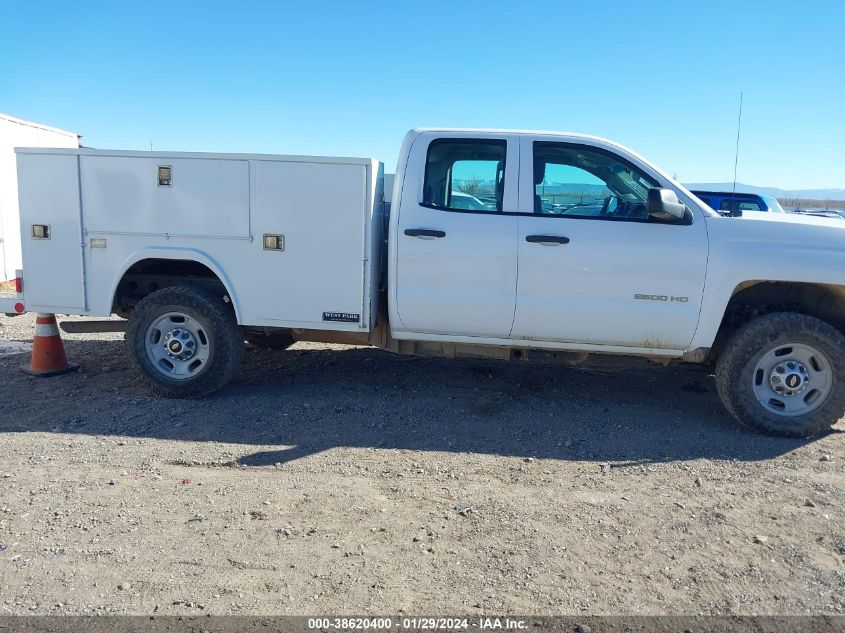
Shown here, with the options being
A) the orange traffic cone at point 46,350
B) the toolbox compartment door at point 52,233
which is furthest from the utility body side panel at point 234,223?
the orange traffic cone at point 46,350

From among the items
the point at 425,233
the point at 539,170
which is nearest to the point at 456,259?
the point at 425,233

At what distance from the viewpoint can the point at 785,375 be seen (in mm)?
4949

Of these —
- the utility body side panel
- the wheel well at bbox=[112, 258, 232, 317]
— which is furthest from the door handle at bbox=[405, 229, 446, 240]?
the wheel well at bbox=[112, 258, 232, 317]

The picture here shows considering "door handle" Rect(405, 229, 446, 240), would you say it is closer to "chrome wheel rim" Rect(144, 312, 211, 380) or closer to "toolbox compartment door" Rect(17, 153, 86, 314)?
"chrome wheel rim" Rect(144, 312, 211, 380)

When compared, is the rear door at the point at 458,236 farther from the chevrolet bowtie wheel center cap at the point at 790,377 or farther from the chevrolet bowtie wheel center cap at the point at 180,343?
the chevrolet bowtie wheel center cap at the point at 790,377

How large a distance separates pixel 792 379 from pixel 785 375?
59mm

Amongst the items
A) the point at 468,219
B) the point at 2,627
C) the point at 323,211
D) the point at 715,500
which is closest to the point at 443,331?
the point at 468,219

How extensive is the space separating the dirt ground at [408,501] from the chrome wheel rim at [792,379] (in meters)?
0.30

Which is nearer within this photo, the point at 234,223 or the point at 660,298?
the point at 660,298

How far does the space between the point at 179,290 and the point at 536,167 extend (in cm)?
306

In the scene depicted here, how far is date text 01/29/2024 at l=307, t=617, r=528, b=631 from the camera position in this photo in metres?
2.71

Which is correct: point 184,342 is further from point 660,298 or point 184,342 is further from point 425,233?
point 660,298

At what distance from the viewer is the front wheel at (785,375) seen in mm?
4867

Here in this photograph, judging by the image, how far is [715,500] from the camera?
3936 millimetres
